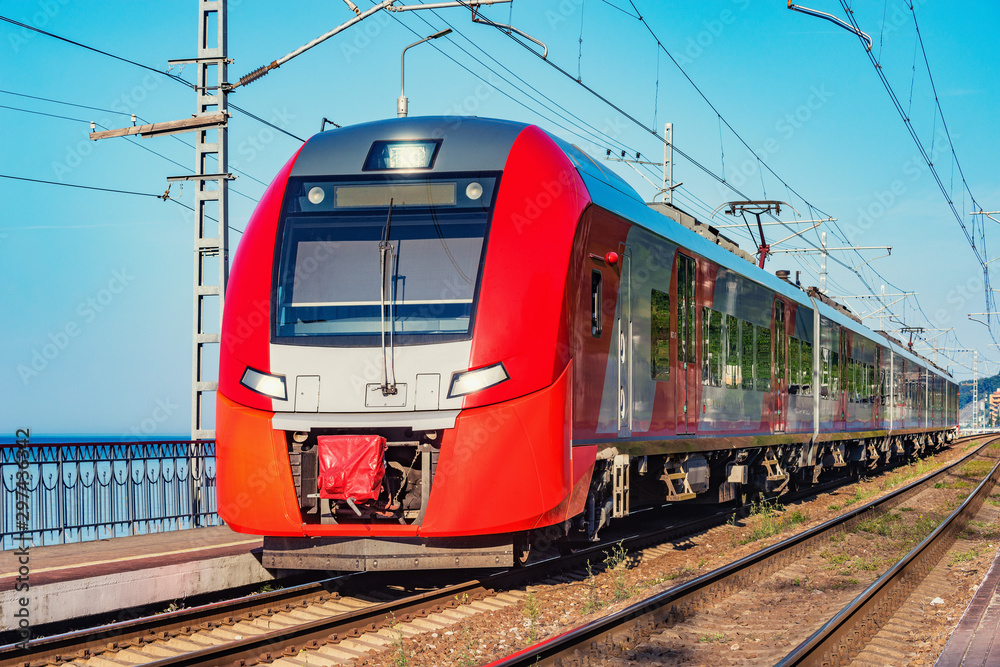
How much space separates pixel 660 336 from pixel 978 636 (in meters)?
4.54

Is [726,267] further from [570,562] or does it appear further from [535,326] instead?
[535,326]

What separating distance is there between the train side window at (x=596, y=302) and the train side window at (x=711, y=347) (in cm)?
352

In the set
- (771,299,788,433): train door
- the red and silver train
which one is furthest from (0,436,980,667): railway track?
(771,299,788,433): train door

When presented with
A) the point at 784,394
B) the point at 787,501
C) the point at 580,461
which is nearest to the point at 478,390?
the point at 580,461

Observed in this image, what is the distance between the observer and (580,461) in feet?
27.4

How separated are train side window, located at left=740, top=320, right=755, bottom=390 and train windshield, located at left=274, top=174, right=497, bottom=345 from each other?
22.6 feet

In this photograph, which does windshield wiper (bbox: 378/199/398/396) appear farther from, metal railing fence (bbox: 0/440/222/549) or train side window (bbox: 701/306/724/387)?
train side window (bbox: 701/306/724/387)

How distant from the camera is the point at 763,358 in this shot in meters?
15.2

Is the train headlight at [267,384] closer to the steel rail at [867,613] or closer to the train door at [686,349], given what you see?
the steel rail at [867,613]

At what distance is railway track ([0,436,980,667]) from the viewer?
6605mm

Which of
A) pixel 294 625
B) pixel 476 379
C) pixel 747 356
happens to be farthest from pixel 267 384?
pixel 747 356

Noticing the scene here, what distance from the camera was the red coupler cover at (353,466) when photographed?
739 cm

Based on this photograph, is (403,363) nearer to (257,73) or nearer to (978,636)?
(978,636)

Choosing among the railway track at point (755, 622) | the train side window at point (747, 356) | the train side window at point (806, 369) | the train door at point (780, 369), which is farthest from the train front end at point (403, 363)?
the train side window at point (806, 369)
